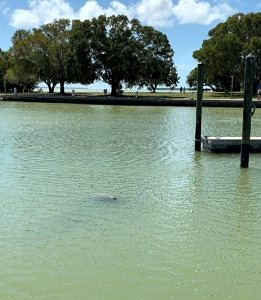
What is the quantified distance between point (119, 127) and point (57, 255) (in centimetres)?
2341

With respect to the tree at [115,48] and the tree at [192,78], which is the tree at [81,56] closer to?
the tree at [115,48]

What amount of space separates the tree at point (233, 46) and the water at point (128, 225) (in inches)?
1883

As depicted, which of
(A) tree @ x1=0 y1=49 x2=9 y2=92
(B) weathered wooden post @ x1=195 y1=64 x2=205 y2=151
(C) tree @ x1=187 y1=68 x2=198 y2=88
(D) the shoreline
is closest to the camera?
(B) weathered wooden post @ x1=195 y1=64 x2=205 y2=151

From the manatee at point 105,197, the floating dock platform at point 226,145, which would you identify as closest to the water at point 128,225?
the manatee at point 105,197

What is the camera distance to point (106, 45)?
67250 millimetres

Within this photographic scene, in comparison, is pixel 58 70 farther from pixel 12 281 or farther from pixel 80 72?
pixel 12 281

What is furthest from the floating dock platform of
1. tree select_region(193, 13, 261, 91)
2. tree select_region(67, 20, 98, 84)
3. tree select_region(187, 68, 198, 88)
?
tree select_region(187, 68, 198, 88)

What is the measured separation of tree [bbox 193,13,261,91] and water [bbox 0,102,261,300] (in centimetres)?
4783

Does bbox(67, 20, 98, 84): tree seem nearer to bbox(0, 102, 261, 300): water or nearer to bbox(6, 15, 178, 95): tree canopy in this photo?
bbox(6, 15, 178, 95): tree canopy

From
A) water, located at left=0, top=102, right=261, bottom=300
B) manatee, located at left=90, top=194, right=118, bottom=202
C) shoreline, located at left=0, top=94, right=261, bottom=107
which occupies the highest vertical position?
manatee, located at left=90, top=194, right=118, bottom=202

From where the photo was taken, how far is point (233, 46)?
65.8 metres

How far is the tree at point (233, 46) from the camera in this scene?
65.8 metres

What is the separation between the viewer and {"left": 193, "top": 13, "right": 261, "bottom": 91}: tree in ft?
216

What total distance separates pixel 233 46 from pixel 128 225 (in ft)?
192
